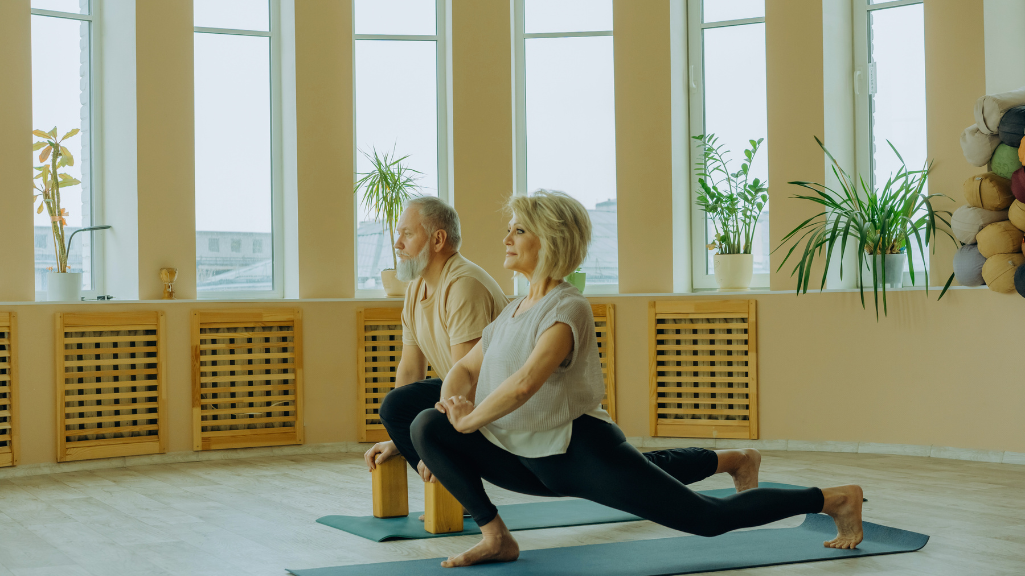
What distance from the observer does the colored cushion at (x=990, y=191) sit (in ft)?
14.7

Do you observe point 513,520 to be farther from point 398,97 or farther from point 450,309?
point 398,97

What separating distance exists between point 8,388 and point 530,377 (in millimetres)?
3407

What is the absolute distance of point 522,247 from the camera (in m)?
2.64

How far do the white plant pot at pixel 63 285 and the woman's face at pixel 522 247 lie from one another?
130 inches

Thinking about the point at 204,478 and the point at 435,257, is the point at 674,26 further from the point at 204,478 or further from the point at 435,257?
the point at 204,478

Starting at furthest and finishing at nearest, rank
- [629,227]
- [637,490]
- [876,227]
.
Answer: [629,227]
[876,227]
[637,490]

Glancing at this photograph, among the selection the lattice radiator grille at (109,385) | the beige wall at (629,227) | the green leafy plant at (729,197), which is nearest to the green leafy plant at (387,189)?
the beige wall at (629,227)

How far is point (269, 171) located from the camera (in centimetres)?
585

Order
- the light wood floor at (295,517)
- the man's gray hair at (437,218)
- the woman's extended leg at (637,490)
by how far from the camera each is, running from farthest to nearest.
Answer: the man's gray hair at (437,218) → the light wood floor at (295,517) → the woman's extended leg at (637,490)

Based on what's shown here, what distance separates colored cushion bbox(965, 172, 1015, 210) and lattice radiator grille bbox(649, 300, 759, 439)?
4.08 feet

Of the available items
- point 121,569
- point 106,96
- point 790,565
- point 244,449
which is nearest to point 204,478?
point 244,449

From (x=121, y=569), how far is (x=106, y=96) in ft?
11.8

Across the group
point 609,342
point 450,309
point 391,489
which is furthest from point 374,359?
point 450,309

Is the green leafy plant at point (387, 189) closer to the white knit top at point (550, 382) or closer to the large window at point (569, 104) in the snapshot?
the large window at point (569, 104)
